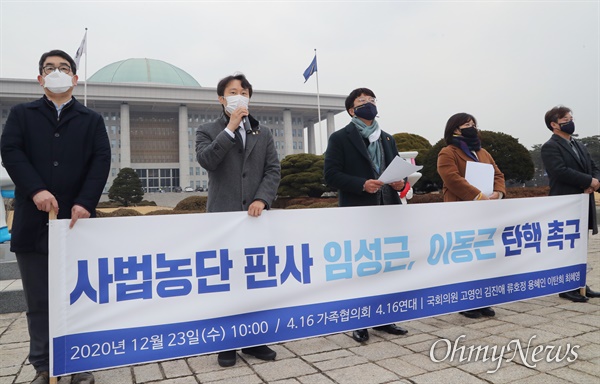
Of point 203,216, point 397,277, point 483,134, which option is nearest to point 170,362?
point 203,216

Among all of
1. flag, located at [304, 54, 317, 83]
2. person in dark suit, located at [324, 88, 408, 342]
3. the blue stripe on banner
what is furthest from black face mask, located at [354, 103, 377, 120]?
flag, located at [304, 54, 317, 83]

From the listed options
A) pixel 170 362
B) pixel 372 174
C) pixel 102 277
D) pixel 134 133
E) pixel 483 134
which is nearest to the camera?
pixel 102 277

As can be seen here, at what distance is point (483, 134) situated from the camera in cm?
2003

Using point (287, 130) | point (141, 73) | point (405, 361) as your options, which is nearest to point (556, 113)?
point (405, 361)

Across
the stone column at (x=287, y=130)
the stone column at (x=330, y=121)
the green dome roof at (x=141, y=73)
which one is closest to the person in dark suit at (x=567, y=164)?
the stone column at (x=287, y=130)

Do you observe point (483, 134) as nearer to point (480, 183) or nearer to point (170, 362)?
point (480, 183)

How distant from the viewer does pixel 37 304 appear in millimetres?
2553

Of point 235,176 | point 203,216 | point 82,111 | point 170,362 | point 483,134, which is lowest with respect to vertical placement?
point 170,362

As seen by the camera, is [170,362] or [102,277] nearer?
[102,277]

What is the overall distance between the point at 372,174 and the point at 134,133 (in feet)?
211

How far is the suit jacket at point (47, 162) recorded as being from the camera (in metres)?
2.52

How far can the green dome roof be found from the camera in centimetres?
6209

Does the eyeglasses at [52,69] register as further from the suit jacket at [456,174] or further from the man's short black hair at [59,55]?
the suit jacket at [456,174]

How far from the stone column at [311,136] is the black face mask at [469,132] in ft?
216
